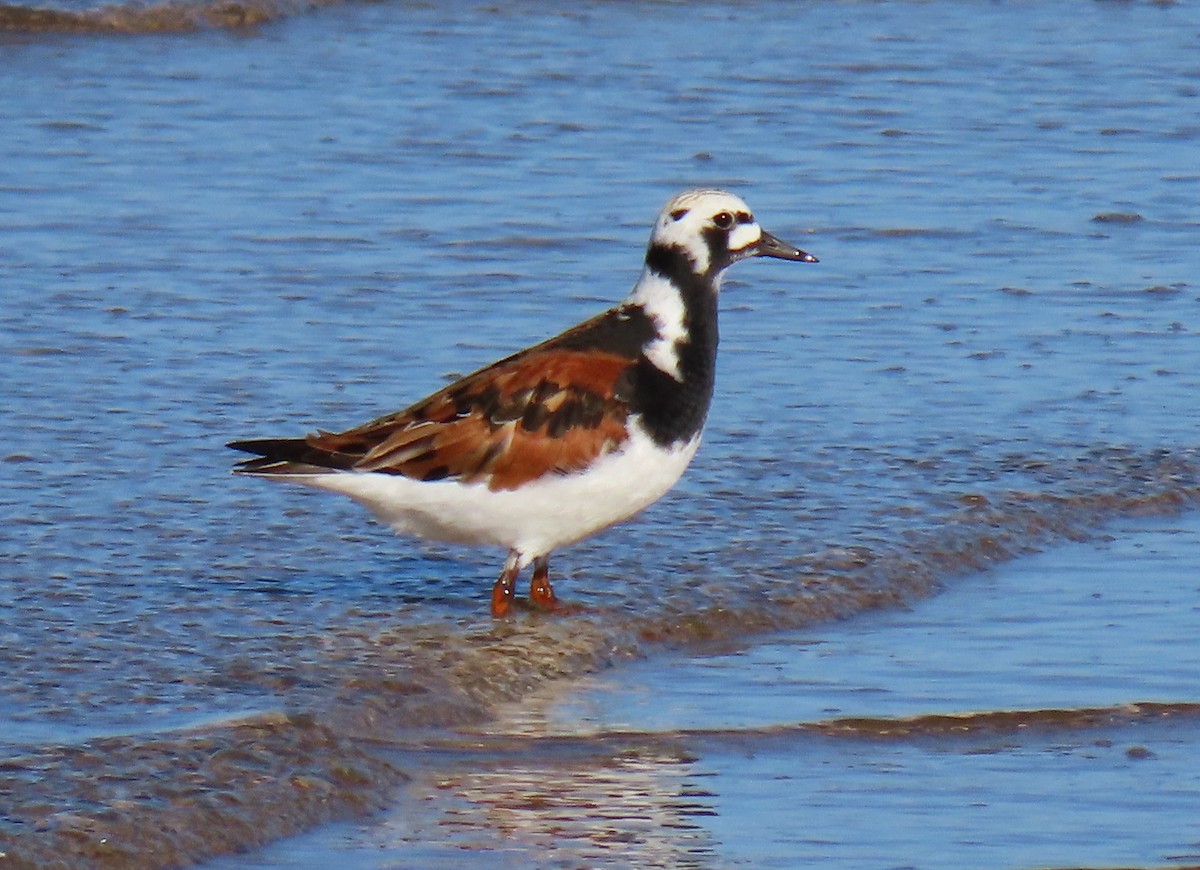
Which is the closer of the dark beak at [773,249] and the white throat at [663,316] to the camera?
the white throat at [663,316]

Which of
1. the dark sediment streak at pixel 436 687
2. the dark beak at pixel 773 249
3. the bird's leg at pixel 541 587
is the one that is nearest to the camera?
the dark sediment streak at pixel 436 687

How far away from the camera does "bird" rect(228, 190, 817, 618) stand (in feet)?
19.7

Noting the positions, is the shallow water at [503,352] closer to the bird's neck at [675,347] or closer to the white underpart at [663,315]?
the bird's neck at [675,347]

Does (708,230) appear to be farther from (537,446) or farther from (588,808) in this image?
(588,808)

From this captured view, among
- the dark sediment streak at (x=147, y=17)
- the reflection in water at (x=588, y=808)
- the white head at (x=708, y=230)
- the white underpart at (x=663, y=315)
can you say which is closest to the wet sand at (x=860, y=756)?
the reflection in water at (x=588, y=808)

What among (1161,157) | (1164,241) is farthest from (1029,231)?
(1161,157)

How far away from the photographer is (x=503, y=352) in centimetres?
840

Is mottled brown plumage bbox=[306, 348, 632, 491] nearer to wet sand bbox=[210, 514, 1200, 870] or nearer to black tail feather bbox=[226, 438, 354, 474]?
black tail feather bbox=[226, 438, 354, 474]

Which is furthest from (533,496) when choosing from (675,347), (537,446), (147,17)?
(147,17)

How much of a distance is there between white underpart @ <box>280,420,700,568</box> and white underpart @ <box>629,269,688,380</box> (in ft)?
0.71

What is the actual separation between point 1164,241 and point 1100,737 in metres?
4.95

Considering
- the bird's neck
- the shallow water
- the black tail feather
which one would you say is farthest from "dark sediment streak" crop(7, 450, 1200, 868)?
the bird's neck

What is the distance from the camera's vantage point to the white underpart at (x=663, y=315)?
20.2 feet

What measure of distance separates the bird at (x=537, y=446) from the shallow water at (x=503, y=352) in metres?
0.29
